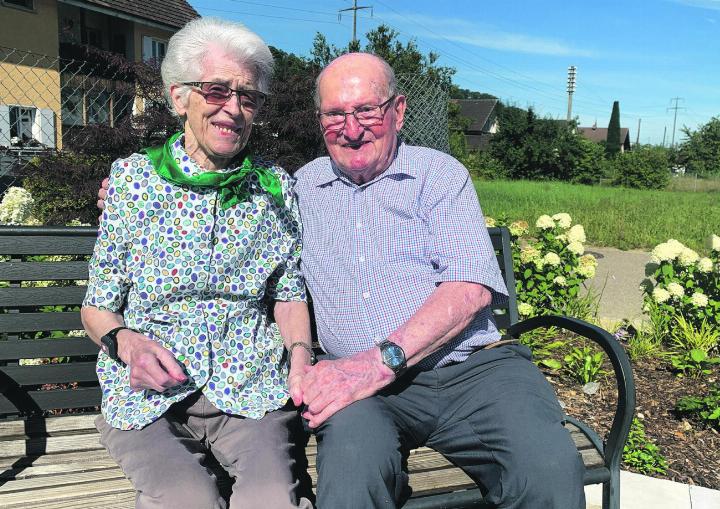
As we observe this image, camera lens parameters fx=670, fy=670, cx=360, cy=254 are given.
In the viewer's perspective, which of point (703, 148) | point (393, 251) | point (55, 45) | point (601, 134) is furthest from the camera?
point (601, 134)

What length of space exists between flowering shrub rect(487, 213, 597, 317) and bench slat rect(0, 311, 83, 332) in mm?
2794

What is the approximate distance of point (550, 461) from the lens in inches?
75.4

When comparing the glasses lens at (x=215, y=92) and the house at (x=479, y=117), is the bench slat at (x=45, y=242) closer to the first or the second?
the glasses lens at (x=215, y=92)

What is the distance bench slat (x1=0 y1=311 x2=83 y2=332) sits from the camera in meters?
2.46

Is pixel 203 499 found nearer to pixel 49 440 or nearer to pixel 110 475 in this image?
pixel 110 475

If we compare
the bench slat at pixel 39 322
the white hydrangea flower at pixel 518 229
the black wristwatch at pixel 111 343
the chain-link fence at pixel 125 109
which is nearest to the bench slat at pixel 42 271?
the bench slat at pixel 39 322

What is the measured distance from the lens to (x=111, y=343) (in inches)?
79.9

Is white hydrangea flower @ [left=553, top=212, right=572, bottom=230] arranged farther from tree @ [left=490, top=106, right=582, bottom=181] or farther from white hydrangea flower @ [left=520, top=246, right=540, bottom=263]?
tree @ [left=490, top=106, right=582, bottom=181]

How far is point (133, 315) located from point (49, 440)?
58cm

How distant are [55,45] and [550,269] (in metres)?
18.2

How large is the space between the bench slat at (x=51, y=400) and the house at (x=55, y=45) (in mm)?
8866

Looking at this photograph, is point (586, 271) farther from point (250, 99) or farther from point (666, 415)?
point (250, 99)

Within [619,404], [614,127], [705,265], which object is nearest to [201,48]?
[619,404]

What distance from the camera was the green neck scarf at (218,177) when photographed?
2113 millimetres
